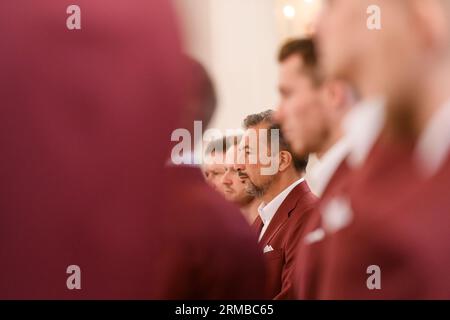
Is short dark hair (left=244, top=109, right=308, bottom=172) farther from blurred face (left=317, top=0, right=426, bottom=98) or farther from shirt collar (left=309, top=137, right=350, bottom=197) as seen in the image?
blurred face (left=317, top=0, right=426, bottom=98)

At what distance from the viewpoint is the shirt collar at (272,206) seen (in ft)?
6.26

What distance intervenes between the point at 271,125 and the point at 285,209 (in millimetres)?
246

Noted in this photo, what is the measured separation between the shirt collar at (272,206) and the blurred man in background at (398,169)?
0.14 metres

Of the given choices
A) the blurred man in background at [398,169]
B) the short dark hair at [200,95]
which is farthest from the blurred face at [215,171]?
the blurred man in background at [398,169]

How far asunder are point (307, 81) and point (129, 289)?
0.77 m

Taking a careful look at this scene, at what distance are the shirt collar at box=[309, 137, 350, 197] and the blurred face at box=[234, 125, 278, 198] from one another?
133 mm

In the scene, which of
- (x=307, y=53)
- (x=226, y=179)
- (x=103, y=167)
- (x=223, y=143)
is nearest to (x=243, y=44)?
(x=307, y=53)

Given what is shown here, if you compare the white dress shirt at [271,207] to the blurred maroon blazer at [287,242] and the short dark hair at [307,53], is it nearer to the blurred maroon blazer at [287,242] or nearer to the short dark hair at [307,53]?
the blurred maroon blazer at [287,242]

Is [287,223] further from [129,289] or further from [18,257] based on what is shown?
[18,257]

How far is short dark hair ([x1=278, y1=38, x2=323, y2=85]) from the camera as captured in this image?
1.88 metres

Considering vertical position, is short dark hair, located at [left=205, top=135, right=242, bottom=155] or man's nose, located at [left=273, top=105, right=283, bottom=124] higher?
man's nose, located at [left=273, top=105, right=283, bottom=124]

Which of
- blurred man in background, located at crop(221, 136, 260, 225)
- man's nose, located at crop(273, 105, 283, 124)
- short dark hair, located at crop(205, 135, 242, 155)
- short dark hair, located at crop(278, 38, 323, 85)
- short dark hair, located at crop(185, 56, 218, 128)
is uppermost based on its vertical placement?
short dark hair, located at crop(278, 38, 323, 85)

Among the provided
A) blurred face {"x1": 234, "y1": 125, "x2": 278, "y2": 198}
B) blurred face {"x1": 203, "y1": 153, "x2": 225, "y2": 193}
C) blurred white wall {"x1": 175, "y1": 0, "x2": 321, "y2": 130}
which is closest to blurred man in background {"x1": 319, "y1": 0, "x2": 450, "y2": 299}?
blurred white wall {"x1": 175, "y1": 0, "x2": 321, "y2": 130}

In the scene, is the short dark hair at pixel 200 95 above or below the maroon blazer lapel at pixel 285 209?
above
